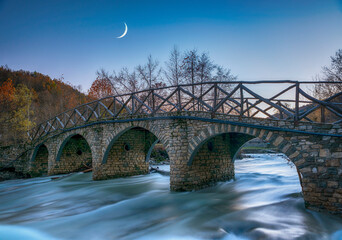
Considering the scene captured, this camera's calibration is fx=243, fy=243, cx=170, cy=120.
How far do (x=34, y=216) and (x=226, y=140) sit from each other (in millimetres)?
7395

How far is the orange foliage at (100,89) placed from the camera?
74.8 feet

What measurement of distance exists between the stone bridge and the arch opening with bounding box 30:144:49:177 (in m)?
0.06

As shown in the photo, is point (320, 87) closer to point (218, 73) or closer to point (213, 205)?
point (218, 73)

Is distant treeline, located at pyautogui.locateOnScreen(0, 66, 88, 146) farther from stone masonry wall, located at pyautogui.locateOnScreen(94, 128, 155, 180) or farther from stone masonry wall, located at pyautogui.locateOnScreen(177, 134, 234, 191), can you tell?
stone masonry wall, located at pyautogui.locateOnScreen(177, 134, 234, 191)

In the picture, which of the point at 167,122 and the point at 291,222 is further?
the point at 167,122

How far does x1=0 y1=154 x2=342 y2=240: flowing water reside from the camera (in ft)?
16.9

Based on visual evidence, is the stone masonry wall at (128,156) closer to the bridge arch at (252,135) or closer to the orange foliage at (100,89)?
the bridge arch at (252,135)

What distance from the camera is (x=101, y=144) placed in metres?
11.9

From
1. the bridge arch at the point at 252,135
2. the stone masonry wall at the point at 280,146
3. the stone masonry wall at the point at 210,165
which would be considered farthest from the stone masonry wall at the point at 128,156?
the bridge arch at the point at 252,135

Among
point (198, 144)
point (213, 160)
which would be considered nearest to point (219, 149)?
point (213, 160)

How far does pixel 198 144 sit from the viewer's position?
8.21 m

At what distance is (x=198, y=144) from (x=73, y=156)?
1100 cm

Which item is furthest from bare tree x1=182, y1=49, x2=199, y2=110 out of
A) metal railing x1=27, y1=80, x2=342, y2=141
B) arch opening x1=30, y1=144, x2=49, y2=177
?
arch opening x1=30, y1=144, x2=49, y2=177

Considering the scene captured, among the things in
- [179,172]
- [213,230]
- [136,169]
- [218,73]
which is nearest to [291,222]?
[213,230]
